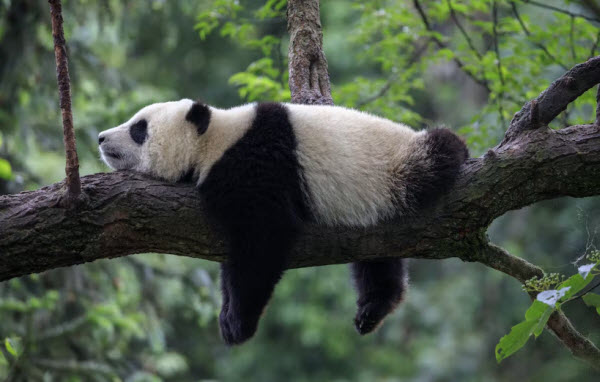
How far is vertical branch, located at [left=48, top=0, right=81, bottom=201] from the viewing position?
289 cm

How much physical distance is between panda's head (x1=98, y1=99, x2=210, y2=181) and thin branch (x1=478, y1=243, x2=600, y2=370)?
5.58ft

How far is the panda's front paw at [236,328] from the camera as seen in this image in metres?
3.51

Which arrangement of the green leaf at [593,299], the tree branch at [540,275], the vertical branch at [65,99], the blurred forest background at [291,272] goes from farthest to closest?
the blurred forest background at [291,272], the tree branch at [540,275], the vertical branch at [65,99], the green leaf at [593,299]

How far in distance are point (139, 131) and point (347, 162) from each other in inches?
52.0

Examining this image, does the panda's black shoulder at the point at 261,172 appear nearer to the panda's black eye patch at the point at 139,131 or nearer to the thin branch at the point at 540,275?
the panda's black eye patch at the point at 139,131

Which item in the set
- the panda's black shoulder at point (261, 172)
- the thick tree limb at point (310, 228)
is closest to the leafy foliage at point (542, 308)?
the thick tree limb at point (310, 228)

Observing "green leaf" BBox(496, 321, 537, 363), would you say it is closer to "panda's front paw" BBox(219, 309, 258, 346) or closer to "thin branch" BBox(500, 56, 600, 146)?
"thin branch" BBox(500, 56, 600, 146)

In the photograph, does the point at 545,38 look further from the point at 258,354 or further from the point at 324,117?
the point at 258,354

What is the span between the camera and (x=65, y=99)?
115 inches

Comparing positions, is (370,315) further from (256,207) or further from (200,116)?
(200,116)

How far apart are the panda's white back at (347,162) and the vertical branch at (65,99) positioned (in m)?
1.22

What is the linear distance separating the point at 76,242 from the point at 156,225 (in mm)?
372

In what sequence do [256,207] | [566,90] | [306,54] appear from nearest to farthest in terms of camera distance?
[566,90], [256,207], [306,54]

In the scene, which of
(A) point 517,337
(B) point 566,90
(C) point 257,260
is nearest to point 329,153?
(C) point 257,260
